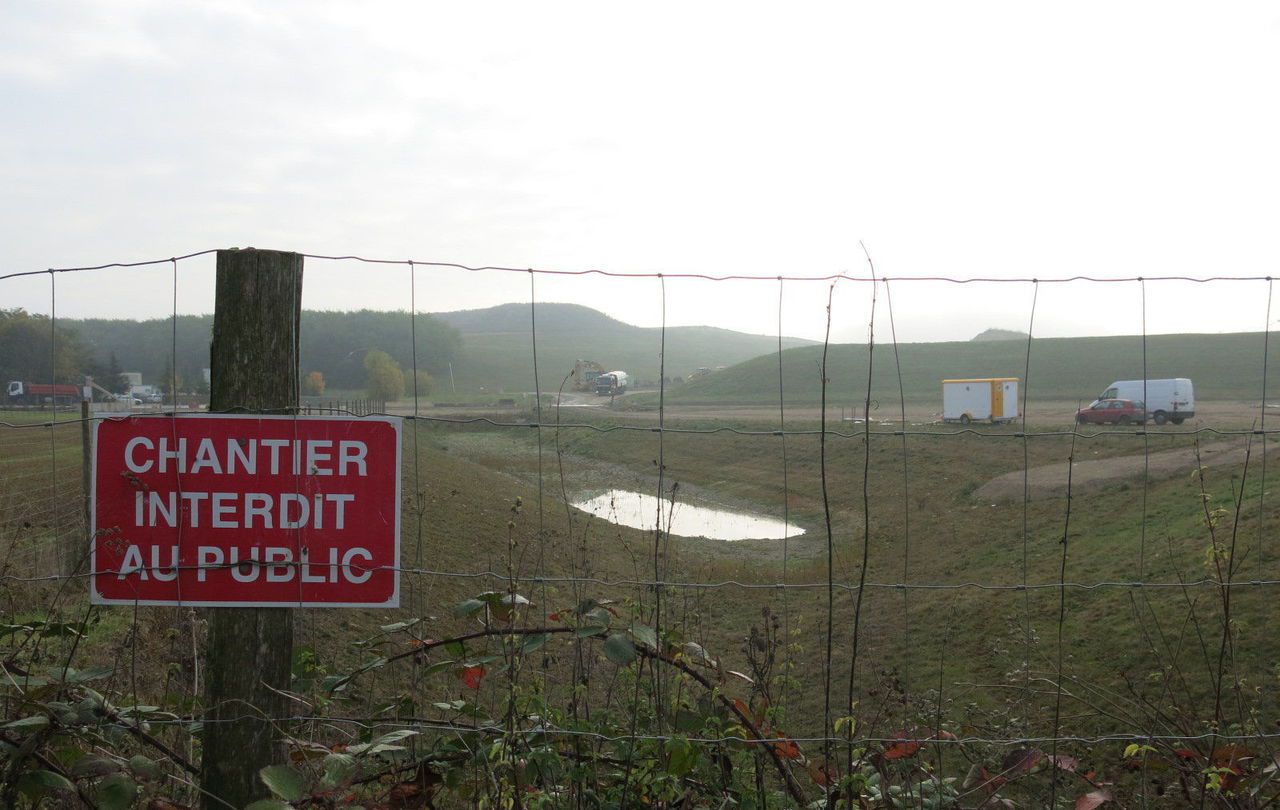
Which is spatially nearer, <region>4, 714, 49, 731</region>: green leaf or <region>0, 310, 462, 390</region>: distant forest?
<region>4, 714, 49, 731</region>: green leaf

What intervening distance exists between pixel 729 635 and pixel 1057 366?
18.5 meters

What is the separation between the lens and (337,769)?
2.81 metres

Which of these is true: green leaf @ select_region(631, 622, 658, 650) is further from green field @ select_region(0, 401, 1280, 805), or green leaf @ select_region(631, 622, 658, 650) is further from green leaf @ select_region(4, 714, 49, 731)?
green leaf @ select_region(4, 714, 49, 731)

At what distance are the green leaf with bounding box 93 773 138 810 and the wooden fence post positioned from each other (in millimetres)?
339

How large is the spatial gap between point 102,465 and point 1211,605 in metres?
9.95

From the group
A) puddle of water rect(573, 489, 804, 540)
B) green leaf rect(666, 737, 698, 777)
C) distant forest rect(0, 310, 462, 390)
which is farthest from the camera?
puddle of water rect(573, 489, 804, 540)

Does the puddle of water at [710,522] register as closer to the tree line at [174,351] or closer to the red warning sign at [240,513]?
the tree line at [174,351]

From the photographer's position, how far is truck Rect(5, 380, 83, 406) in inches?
157

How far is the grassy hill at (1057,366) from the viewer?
38.5 feet

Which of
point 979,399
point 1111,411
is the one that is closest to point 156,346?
point 1111,411

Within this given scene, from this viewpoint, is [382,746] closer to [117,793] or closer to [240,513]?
[117,793]

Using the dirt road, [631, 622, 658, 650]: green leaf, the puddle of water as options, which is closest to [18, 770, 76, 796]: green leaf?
[631, 622, 658, 650]: green leaf

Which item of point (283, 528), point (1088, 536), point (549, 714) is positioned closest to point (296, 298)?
point (283, 528)

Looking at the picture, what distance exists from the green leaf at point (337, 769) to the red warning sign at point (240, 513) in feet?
1.80
